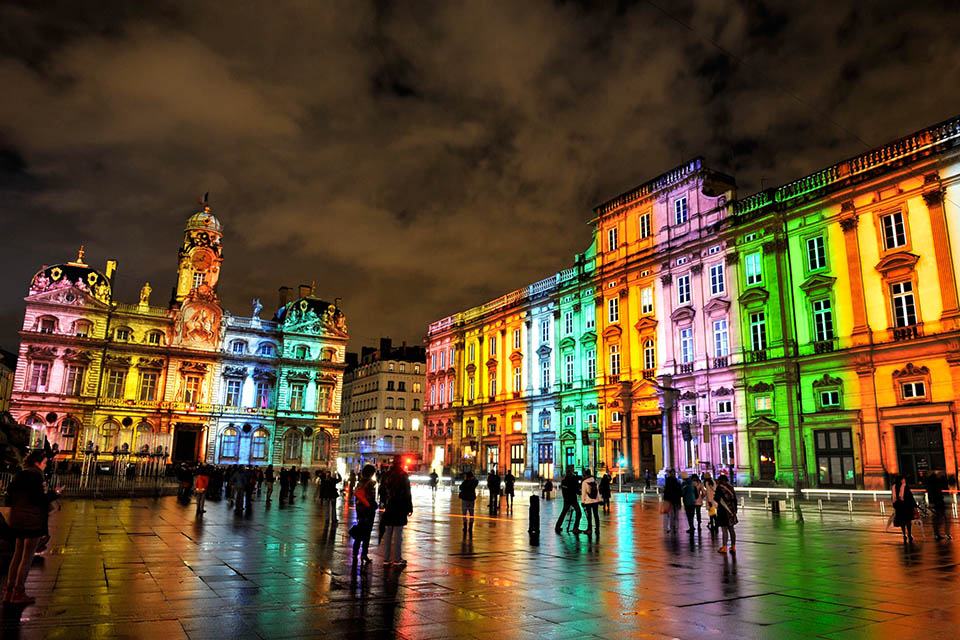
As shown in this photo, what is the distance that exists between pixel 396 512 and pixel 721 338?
3701cm

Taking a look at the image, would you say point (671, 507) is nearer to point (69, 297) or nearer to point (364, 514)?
point (364, 514)

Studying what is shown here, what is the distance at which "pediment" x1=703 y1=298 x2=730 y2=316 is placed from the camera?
44125 mm

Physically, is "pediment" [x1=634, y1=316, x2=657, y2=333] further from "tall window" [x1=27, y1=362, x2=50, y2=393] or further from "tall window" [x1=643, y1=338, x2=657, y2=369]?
"tall window" [x1=27, y1=362, x2=50, y2=393]

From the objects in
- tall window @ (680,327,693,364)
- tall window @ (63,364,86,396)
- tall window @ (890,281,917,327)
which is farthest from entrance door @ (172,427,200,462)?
tall window @ (890,281,917,327)

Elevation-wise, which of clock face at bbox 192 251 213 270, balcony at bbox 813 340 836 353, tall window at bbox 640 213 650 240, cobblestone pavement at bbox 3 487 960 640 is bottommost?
cobblestone pavement at bbox 3 487 960 640

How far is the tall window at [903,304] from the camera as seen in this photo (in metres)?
→ 35.0

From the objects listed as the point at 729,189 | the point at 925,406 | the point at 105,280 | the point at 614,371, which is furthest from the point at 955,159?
the point at 105,280

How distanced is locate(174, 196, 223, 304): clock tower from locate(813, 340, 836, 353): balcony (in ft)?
191

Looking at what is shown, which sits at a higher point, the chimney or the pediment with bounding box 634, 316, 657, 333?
the chimney

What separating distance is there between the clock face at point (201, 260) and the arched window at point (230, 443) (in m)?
18.3

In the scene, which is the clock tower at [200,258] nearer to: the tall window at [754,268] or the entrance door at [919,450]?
the tall window at [754,268]

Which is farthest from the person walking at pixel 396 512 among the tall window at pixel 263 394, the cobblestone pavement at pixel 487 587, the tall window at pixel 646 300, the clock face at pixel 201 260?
the clock face at pixel 201 260

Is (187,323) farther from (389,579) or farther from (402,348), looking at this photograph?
(389,579)

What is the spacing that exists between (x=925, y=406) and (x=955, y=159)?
40.6 feet
